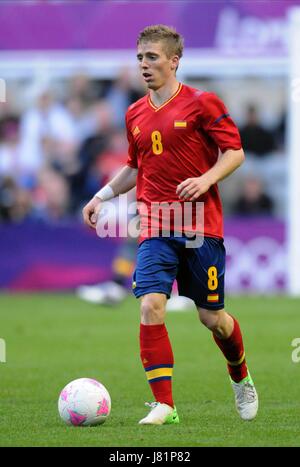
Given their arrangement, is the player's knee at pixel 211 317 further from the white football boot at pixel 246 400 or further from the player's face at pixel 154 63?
the player's face at pixel 154 63

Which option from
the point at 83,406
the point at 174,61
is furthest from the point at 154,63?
the point at 83,406

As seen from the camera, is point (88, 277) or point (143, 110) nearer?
point (143, 110)

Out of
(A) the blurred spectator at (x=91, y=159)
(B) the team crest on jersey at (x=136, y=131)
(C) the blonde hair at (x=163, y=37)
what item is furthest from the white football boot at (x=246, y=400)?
(A) the blurred spectator at (x=91, y=159)

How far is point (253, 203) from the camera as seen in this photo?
1895 cm

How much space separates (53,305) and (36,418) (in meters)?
9.01

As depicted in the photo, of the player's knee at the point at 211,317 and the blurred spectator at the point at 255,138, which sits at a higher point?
the blurred spectator at the point at 255,138

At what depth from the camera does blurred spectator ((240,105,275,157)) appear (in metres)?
19.3

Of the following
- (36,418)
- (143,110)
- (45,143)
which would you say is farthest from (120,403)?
(45,143)

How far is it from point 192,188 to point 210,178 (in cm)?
16

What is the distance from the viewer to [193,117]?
6980 mm

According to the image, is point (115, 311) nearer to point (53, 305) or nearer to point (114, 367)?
point (53, 305)

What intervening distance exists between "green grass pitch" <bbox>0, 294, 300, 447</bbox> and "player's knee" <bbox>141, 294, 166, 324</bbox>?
0.65 m

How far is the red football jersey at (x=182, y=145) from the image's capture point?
22.8ft

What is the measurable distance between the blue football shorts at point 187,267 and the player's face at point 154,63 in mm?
1003
